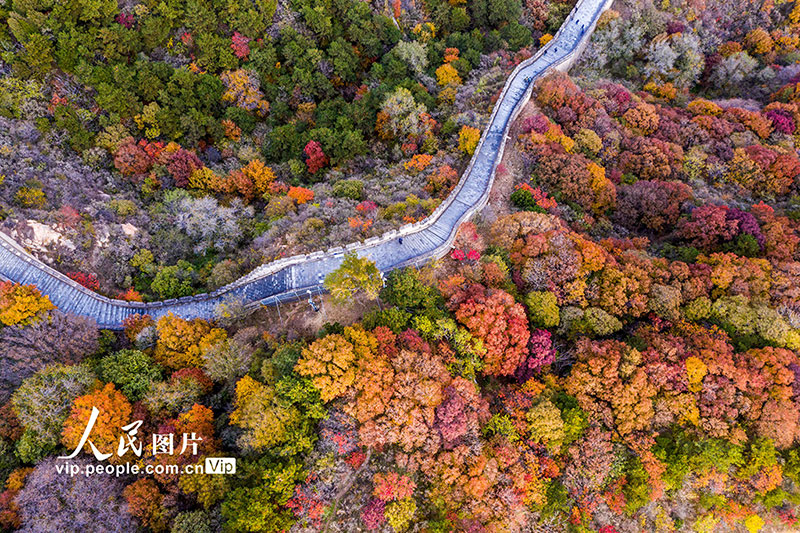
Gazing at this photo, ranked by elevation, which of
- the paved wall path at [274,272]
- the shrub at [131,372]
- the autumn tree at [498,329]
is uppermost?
the paved wall path at [274,272]

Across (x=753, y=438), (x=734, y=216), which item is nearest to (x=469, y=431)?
(x=753, y=438)

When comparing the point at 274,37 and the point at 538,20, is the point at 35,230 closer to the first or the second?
the point at 274,37

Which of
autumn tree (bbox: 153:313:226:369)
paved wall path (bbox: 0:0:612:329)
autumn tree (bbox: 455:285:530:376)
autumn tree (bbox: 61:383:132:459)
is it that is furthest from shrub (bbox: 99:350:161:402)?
autumn tree (bbox: 455:285:530:376)

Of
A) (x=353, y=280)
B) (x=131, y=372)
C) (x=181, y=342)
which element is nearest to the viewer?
(x=131, y=372)

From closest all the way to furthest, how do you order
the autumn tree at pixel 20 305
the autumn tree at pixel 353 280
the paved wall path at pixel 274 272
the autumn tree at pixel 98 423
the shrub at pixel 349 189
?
the autumn tree at pixel 98 423, the autumn tree at pixel 20 305, the autumn tree at pixel 353 280, the paved wall path at pixel 274 272, the shrub at pixel 349 189

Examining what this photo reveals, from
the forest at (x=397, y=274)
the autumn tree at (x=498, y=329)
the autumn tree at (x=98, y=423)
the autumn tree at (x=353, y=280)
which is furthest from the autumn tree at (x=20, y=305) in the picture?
the autumn tree at (x=498, y=329)

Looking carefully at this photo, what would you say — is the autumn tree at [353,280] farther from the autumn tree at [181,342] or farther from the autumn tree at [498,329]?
the autumn tree at [181,342]

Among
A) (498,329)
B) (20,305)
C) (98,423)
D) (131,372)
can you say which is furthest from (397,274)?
(20,305)

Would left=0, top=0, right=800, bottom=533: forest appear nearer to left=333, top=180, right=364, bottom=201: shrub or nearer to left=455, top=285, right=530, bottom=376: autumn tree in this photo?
left=455, top=285, right=530, bottom=376: autumn tree

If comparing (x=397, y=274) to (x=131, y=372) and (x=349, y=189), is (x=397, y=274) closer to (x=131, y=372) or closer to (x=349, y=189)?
(x=349, y=189)
